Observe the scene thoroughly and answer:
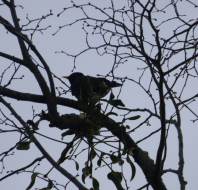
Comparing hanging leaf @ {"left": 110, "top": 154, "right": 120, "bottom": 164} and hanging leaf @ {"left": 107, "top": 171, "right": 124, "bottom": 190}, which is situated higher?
hanging leaf @ {"left": 110, "top": 154, "right": 120, "bottom": 164}

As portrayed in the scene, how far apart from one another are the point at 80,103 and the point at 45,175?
511mm

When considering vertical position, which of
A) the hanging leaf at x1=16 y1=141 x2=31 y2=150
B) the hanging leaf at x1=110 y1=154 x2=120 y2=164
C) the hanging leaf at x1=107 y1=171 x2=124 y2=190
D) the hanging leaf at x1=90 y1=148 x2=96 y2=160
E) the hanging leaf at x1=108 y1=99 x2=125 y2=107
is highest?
the hanging leaf at x1=108 y1=99 x2=125 y2=107

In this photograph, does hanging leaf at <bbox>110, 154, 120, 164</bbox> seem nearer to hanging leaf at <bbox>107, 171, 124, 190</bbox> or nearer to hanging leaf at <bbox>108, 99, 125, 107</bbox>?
A: hanging leaf at <bbox>107, 171, 124, 190</bbox>

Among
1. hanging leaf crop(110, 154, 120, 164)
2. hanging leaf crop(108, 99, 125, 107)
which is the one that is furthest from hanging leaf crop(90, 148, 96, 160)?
hanging leaf crop(108, 99, 125, 107)

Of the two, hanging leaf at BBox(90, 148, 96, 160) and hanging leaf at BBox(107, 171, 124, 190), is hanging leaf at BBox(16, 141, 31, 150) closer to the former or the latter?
hanging leaf at BBox(90, 148, 96, 160)

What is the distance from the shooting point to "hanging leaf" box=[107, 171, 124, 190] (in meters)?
2.80

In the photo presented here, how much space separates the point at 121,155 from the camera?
287cm

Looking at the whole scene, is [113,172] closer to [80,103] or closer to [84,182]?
[84,182]

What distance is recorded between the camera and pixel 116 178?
2799 mm

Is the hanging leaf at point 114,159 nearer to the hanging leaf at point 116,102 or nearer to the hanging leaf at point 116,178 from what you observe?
the hanging leaf at point 116,178

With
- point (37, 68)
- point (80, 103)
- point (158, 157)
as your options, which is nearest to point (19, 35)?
point (37, 68)

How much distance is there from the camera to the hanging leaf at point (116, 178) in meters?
2.80

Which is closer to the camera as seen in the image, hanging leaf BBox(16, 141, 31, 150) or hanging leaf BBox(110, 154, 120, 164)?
hanging leaf BBox(110, 154, 120, 164)

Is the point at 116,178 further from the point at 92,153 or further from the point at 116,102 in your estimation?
the point at 116,102
